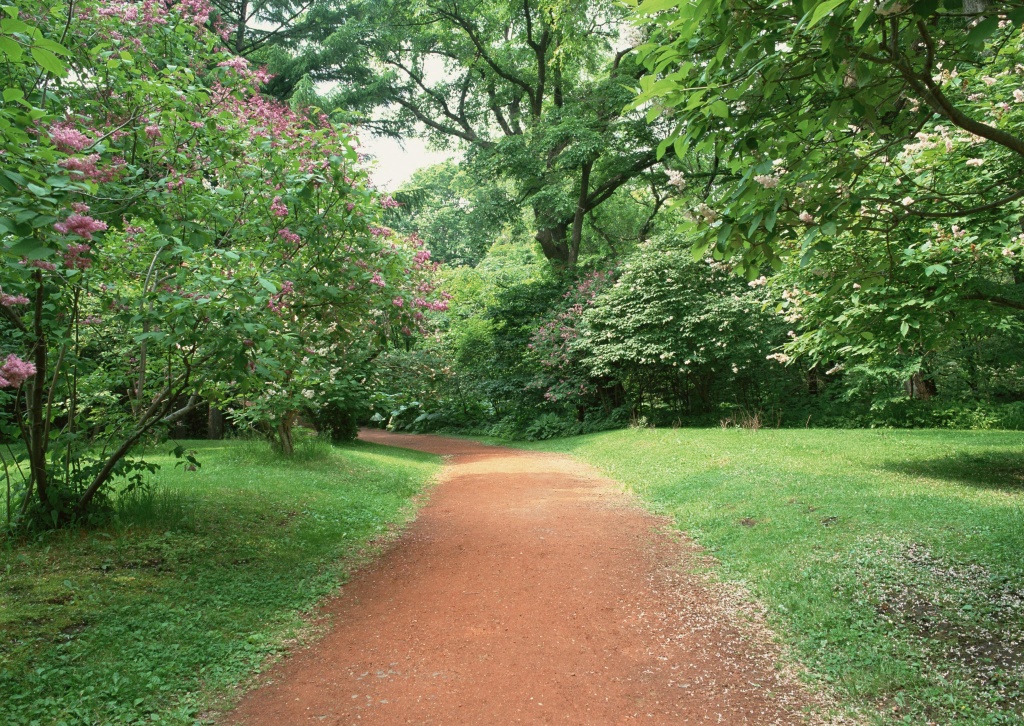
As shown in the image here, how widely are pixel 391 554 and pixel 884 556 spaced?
4.67 meters

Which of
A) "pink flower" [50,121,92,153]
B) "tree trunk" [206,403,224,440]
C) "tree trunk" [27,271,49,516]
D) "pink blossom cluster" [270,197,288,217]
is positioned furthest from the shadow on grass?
"tree trunk" [206,403,224,440]

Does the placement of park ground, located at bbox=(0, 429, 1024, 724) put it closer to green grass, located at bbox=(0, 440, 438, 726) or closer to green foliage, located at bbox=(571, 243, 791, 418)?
green grass, located at bbox=(0, 440, 438, 726)

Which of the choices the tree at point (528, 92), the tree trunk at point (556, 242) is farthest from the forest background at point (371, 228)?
the tree trunk at point (556, 242)

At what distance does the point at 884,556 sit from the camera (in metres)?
4.99

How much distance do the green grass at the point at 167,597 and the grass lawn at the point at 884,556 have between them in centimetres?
374

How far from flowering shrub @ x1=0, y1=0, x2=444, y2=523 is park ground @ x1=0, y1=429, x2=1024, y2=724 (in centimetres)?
124

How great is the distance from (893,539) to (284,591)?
5.44 meters

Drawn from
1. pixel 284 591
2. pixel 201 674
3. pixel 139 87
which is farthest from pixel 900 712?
pixel 139 87

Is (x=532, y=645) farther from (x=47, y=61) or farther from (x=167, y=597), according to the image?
(x=47, y=61)

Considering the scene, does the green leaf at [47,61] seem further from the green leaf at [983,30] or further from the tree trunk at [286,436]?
the tree trunk at [286,436]

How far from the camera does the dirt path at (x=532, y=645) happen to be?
3.33 metres

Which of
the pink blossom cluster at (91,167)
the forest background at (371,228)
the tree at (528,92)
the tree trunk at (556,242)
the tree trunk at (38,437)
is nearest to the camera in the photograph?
the forest background at (371,228)

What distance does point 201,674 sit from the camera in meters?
3.63

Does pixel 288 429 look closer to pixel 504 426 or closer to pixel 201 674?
pixel 201 674
